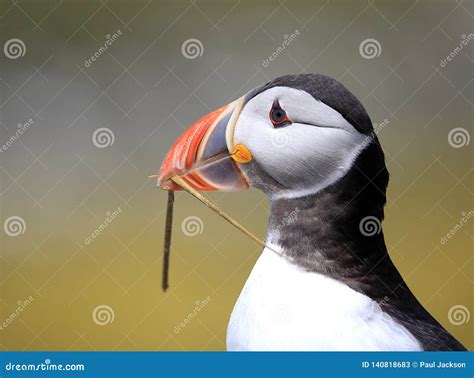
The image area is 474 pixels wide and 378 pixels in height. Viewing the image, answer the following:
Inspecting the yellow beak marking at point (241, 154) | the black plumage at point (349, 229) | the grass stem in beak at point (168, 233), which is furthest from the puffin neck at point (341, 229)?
the grass stem in beak at point (168, 233)

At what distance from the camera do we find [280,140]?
2.89m

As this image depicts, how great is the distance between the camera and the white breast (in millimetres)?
2818

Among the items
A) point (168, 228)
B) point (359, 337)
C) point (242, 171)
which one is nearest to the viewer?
point (359, 337)

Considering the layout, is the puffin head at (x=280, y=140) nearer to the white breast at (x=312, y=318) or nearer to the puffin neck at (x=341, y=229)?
the puffin neck at (x=341, y=229)

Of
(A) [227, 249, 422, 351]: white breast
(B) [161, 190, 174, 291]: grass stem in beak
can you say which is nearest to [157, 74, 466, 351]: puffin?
(A) [227, 249, 422, 351]: white breast

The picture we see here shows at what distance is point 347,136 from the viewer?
2875 millimetres

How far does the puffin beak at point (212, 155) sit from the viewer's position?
2.99 metres

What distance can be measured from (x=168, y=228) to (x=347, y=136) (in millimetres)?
A: 819

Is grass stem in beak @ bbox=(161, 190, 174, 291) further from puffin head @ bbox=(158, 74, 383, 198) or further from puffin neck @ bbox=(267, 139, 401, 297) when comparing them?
puffin neck @ bbox=(267, 139, 401, 297)

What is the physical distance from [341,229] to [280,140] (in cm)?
37

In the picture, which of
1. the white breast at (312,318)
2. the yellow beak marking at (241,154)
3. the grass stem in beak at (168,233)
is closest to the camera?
the white breast at (312,318)

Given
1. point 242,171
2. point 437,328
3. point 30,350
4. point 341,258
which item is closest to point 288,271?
point 341,258

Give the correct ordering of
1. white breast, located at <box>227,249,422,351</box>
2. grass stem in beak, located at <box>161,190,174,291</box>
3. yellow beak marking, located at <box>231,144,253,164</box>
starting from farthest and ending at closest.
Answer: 1. grass stem in beak, located at <box>161,190,174,291</box>
2. yellow beak marking, located at <box>231,144,253,164</box>
3. white breast, located at <box>227,249,422,351</box>

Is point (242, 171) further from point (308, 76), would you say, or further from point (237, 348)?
point (237, 348)
